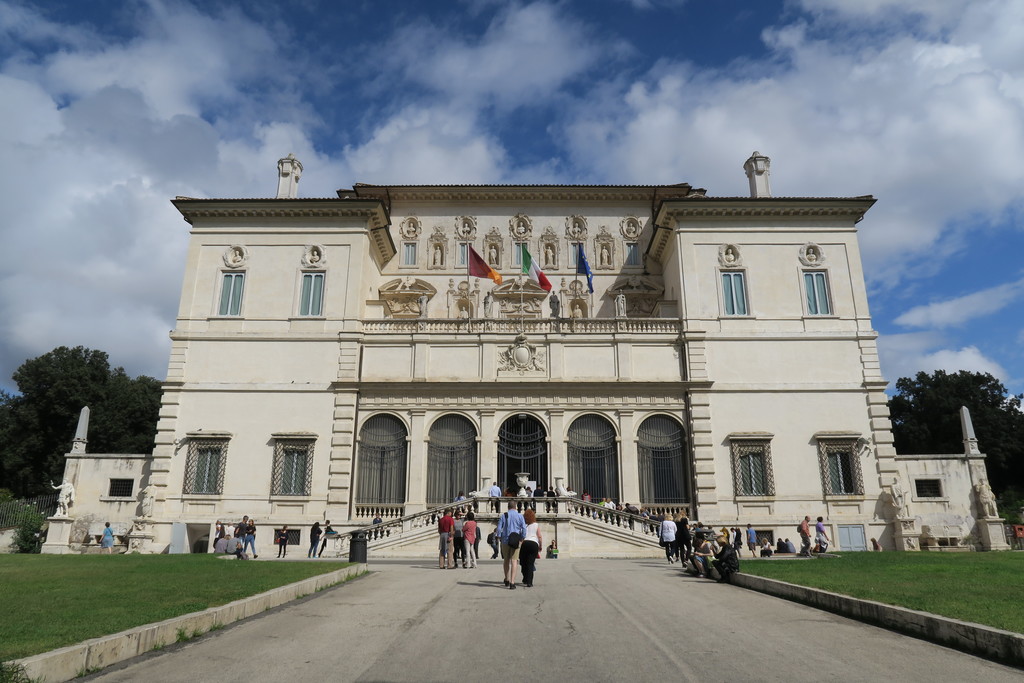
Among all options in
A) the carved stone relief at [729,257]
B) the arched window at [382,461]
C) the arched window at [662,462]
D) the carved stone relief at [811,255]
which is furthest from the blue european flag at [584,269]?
the arched window at [382,461]

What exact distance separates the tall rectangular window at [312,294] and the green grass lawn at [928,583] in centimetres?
2222

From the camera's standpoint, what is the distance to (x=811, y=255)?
107 ft

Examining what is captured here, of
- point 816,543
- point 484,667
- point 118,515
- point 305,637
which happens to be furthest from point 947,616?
point 118,515

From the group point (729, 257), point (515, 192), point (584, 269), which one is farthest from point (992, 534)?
point (515, 192)

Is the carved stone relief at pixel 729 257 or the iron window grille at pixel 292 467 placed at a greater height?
the carved stone relief at pixel 729 257

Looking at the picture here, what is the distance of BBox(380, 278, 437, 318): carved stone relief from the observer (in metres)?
36.4

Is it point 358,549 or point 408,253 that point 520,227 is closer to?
point 408,253

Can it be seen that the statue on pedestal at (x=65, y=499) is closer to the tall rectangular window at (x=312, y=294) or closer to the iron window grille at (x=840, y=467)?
the tall rectangular window at (x=312, y=294)

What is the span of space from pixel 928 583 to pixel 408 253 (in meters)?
30.6

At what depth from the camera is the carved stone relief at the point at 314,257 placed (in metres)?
32.7

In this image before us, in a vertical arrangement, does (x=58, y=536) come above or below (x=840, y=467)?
below

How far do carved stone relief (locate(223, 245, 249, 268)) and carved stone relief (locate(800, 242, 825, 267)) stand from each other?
89.5 ft

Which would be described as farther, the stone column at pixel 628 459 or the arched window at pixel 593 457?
the arched window at pixel 593 457

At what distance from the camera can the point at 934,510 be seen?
96.5 ft
